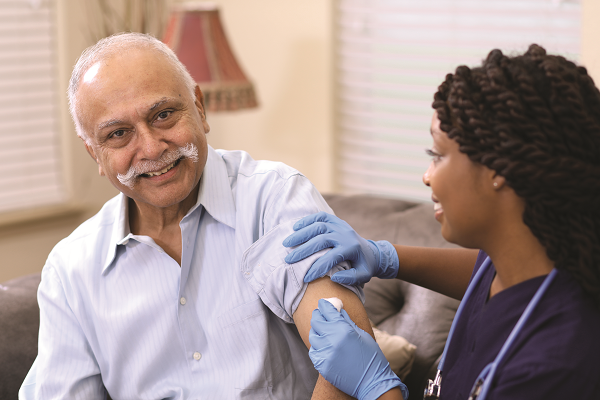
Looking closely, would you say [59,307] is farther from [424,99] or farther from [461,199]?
[424,99]

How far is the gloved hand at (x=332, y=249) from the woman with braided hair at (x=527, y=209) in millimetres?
242

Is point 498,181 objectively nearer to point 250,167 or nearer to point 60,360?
point 250,167

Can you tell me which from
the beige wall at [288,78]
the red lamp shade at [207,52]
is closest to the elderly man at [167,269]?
the red lamp shade at [207,52]

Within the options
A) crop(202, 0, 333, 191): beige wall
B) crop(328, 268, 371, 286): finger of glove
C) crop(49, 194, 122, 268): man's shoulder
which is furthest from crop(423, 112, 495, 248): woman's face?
crop(202, 0, 333, 191): beige wall

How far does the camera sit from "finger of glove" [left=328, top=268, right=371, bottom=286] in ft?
3.93

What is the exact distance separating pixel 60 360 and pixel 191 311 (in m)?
0.31

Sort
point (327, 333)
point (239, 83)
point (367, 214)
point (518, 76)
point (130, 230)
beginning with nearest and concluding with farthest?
point (518, 76)
point (327, 333)
point (130, 230)
point (367, 214)
point (239, 83)

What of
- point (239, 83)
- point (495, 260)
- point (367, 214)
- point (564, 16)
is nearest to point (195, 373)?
point (495, 260)

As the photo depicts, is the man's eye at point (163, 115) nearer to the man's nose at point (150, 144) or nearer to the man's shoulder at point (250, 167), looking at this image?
the man's nose at point (150, 144)

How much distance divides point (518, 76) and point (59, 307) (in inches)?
42.3

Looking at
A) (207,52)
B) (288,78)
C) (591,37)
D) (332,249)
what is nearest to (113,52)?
(332,249)

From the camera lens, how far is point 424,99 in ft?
9.32

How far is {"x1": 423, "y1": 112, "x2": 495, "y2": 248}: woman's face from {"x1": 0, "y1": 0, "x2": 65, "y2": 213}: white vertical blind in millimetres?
2581

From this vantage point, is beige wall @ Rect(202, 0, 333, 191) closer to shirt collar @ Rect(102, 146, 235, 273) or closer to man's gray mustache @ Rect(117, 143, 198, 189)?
shirt collar @ Rect(102, 146, 235, 273)
